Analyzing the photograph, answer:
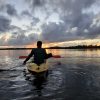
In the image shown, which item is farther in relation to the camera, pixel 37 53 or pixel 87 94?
pixel 37 53

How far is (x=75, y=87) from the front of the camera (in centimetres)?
1452

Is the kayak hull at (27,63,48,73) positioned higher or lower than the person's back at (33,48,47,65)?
lower

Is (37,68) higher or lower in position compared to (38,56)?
lower

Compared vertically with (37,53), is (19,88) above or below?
below

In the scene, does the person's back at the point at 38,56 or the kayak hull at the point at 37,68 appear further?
the person's back at the point at 38,56

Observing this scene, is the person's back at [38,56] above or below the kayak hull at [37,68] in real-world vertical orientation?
above

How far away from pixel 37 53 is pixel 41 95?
780 centimetres

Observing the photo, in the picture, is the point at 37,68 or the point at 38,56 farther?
the point at 38,56

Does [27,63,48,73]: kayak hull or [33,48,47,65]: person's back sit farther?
[33,48,47,65]: person's back

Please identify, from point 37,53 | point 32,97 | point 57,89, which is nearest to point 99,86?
point 57,89

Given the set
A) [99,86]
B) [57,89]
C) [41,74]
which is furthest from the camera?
[41,74]

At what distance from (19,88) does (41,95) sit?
2573 millimetres

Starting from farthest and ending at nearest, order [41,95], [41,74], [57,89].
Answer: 1. [41,74]
2. [57,89]
3. [41,95]

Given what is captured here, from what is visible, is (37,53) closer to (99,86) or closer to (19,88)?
(19,88)
